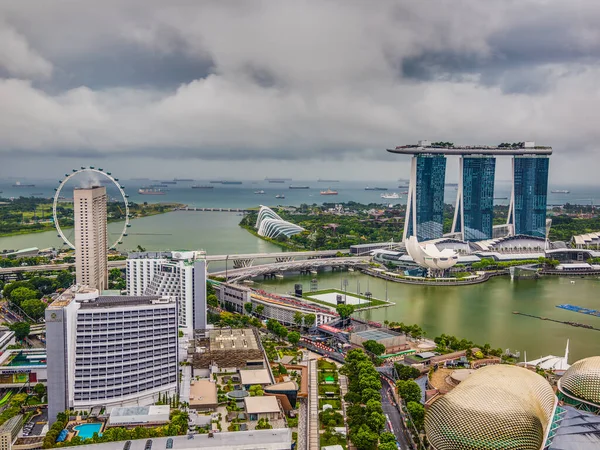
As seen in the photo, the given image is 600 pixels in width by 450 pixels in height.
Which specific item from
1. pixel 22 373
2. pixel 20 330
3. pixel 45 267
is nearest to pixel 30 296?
pixel 20 330

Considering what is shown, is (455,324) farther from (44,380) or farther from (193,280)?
(44,380)

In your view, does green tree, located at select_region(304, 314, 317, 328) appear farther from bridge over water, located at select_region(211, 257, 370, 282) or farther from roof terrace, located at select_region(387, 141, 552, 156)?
roof terrace, located at select_region(387, 141, 552, 156)

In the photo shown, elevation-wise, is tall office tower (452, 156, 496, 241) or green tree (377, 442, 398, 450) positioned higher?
tall office tower (452, 156, 496, 241)

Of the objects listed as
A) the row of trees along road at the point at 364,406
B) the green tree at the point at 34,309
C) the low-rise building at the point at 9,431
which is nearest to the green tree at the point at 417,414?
the row of trees along road at the point at 364,406

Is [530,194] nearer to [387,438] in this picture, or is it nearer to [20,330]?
[387,438]

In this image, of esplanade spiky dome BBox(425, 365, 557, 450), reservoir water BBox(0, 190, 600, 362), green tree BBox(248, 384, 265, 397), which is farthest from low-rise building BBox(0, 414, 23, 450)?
reservoir water BBox(0, 190, 600, 362)

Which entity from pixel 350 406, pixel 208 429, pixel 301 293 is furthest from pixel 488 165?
pixel 208 429
